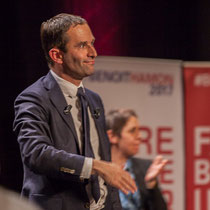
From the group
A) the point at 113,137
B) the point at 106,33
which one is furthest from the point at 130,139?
the point at 106,33

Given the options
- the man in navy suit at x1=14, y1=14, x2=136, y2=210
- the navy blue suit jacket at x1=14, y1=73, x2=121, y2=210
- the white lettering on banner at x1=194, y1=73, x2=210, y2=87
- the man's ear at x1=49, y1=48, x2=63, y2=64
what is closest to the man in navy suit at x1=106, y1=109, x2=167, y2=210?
the white lettering on banner at x1=194, y1=73, x2=210, y2=87

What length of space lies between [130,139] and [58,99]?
164cm

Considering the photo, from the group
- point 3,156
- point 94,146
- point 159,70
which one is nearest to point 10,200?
point 94,146

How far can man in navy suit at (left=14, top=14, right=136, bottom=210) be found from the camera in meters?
1.73

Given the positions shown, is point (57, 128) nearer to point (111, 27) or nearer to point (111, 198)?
point (111, 198)

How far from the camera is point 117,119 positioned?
3.51 m

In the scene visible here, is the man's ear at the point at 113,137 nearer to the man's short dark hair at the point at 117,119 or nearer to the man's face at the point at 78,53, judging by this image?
the man's short dark hair at the point at 117,119

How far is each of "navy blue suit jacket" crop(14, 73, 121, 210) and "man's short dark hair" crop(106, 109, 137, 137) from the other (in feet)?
4.87

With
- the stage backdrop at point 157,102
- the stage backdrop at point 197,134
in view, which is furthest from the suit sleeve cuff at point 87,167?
the stage backdrop at point 197,134

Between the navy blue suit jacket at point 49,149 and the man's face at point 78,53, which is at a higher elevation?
the man's face at point 78,53

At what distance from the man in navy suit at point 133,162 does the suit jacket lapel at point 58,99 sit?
133 cm

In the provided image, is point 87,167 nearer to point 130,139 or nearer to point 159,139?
point 130,139

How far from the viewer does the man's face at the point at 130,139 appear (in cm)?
342

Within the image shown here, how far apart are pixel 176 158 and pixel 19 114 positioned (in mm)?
2310
